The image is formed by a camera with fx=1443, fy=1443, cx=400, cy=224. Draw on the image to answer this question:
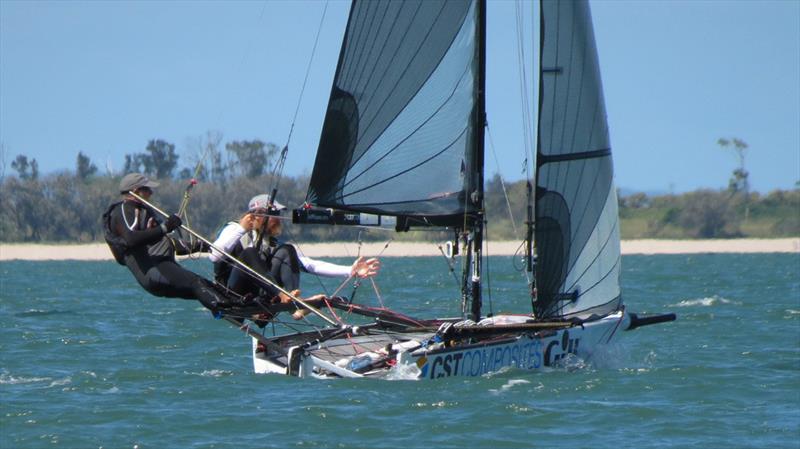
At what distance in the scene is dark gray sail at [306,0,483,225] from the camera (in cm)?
1429

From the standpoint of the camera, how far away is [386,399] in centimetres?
1246

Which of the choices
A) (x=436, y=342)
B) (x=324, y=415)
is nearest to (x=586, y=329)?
(x=436, y=342)

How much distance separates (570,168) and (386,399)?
3616mm

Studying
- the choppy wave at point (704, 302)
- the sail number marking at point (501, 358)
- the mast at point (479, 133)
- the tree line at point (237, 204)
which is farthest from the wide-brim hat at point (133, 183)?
the tree line at point (237, 204)

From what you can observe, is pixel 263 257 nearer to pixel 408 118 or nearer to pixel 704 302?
pixel 408 118

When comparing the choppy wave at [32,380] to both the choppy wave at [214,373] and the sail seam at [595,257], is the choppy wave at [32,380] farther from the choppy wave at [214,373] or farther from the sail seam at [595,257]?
the sail seam at [595,257]

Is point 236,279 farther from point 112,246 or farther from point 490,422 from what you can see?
point 490,422

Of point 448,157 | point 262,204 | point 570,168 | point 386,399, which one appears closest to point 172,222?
point 262,204

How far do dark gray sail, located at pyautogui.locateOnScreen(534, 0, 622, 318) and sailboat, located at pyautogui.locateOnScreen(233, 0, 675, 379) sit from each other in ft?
0.04

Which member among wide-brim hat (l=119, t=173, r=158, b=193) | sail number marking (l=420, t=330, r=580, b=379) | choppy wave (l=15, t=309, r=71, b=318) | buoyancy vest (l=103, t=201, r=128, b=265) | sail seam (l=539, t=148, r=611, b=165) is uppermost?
sail seam (l=539, t=148, r=611, b=165)

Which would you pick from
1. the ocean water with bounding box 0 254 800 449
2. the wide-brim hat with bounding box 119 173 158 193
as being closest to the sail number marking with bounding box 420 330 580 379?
the ocean water with bounding box 0 254 800 449

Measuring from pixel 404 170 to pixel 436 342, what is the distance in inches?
74.1

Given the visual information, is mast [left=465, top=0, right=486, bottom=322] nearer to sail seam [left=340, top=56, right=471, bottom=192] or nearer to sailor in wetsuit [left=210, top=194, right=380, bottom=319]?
sail seam [left=340, top=56, right=471, bottom=192]

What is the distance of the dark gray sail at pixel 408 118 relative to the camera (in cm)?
1429
